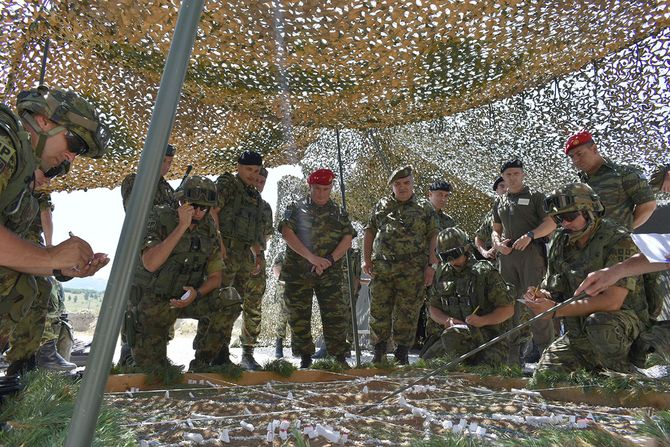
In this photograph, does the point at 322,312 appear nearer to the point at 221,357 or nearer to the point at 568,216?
the point at 221,357

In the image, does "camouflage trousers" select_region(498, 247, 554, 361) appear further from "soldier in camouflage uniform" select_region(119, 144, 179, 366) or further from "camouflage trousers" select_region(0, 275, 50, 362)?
"camouflage trousers" select_region(0, 275, 50, 362)

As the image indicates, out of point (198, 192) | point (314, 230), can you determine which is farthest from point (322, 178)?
point (198, 192)

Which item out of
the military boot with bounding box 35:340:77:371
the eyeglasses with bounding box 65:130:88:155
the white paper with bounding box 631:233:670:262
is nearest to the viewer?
the eyeglasses with bounding box 65:130:88:155

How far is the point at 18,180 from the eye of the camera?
187 centimetres

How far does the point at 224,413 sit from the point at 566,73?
132 inches

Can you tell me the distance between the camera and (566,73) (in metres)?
4.05

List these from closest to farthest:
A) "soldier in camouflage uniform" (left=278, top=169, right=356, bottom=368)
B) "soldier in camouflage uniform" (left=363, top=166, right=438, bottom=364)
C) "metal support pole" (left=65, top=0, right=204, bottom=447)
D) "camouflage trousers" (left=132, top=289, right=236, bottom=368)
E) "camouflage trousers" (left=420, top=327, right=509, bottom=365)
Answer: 1. "metal support pole" (left=65, top=0, right=204, bottom=447)
2. "camouflage trousers" (left=132, top=289, right=236, bottom=368)
3. "camouflage trousers" (left=420, top=327, right=509, bottom=365)
4. "soldier in camouflage uniform" (left=278, top=169, right=356, bottom=368)
5. "soldier in camouflage uniform" (left=363, top=166, right=438, bottom=364)

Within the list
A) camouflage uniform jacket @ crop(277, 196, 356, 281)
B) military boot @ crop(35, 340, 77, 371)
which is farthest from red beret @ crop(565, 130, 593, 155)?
military boot @ crop(35, 340, 77, 371)

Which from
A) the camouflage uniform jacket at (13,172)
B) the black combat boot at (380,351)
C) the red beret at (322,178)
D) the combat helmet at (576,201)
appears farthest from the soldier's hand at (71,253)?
the black combat boot at (380,351)

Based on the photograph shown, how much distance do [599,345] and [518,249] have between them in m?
1.56

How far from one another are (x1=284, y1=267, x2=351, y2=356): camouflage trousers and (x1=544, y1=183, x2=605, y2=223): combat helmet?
1781mm

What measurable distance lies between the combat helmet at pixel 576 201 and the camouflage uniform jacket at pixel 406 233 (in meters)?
1.45

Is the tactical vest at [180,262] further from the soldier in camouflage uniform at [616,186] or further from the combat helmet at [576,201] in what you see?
the soldier in camouflage uniform at [616,186]

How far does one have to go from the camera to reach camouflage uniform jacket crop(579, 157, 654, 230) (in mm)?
3684
